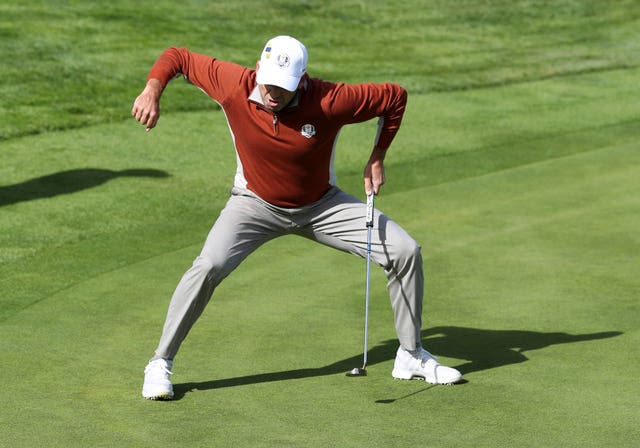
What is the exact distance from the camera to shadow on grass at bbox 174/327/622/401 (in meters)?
7.21

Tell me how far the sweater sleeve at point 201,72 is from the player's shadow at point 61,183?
496 cm

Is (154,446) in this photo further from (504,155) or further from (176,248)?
(504,155)

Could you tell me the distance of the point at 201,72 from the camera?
7258 millimetres

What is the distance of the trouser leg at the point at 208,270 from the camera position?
697 cm

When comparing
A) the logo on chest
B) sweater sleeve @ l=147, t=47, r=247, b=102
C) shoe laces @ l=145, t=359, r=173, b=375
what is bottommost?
shoe laces @ l=145, t=359, r=173, b=375

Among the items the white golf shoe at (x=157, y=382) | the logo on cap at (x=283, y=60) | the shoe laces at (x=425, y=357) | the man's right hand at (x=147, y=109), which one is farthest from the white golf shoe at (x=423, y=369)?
the man's right hand at (x=147, y=109)

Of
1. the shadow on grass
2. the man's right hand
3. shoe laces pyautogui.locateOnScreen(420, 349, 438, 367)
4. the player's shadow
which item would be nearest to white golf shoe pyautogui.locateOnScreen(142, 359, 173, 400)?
the shadow on grass

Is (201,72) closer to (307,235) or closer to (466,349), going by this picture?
(307,235)

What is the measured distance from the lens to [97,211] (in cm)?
1157

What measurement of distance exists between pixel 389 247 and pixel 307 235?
Answer: 1.92ft

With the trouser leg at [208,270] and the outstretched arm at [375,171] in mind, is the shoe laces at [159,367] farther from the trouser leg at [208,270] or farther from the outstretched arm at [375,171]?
the outstretched arm at [375,171]

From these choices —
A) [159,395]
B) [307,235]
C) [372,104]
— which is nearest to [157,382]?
[159,395]

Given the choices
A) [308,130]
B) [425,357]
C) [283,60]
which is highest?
[283,60]

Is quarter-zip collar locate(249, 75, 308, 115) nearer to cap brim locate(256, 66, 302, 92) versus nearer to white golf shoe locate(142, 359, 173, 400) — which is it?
cap brim locate(256, 66, 302, 92)
